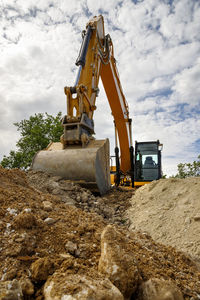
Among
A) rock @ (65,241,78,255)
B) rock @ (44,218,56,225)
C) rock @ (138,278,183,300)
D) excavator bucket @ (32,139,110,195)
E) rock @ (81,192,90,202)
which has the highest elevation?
excavator bucket @ (32,139,110,195)

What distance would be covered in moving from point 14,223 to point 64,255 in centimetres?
53

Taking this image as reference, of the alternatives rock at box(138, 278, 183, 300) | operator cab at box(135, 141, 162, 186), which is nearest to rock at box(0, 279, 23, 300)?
rock at box(138, 278, 183, 300)

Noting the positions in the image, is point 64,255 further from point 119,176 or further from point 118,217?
point 119,176

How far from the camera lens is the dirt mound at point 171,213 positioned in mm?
3434

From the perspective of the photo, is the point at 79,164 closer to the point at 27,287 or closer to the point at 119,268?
the point at 119,268

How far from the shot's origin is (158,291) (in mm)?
1435

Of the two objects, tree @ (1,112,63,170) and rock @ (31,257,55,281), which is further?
tree @ (1,112,63,170)

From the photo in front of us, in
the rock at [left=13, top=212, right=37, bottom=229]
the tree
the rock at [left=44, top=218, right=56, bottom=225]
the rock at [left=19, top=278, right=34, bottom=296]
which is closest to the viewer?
the rock at [left=19, top=278, right=34, bottom=296]

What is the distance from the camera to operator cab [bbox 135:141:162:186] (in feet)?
28.0

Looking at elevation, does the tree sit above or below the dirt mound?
above

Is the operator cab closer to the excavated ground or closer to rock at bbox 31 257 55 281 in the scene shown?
the excavated ground

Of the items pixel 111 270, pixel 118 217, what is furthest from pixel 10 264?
pixel 118 217

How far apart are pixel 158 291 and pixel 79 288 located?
22.0 inches

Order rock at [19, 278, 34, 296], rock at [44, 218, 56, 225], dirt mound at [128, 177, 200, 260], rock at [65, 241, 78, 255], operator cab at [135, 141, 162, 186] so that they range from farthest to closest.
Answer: operator cab at [135, 141, 162, 186], dirt mound at [128, 177, 200, 260], rock at [44, 218, 56, 225], rock at [65, 241, 78, 255], rock at [19, 278, 34, 296]
